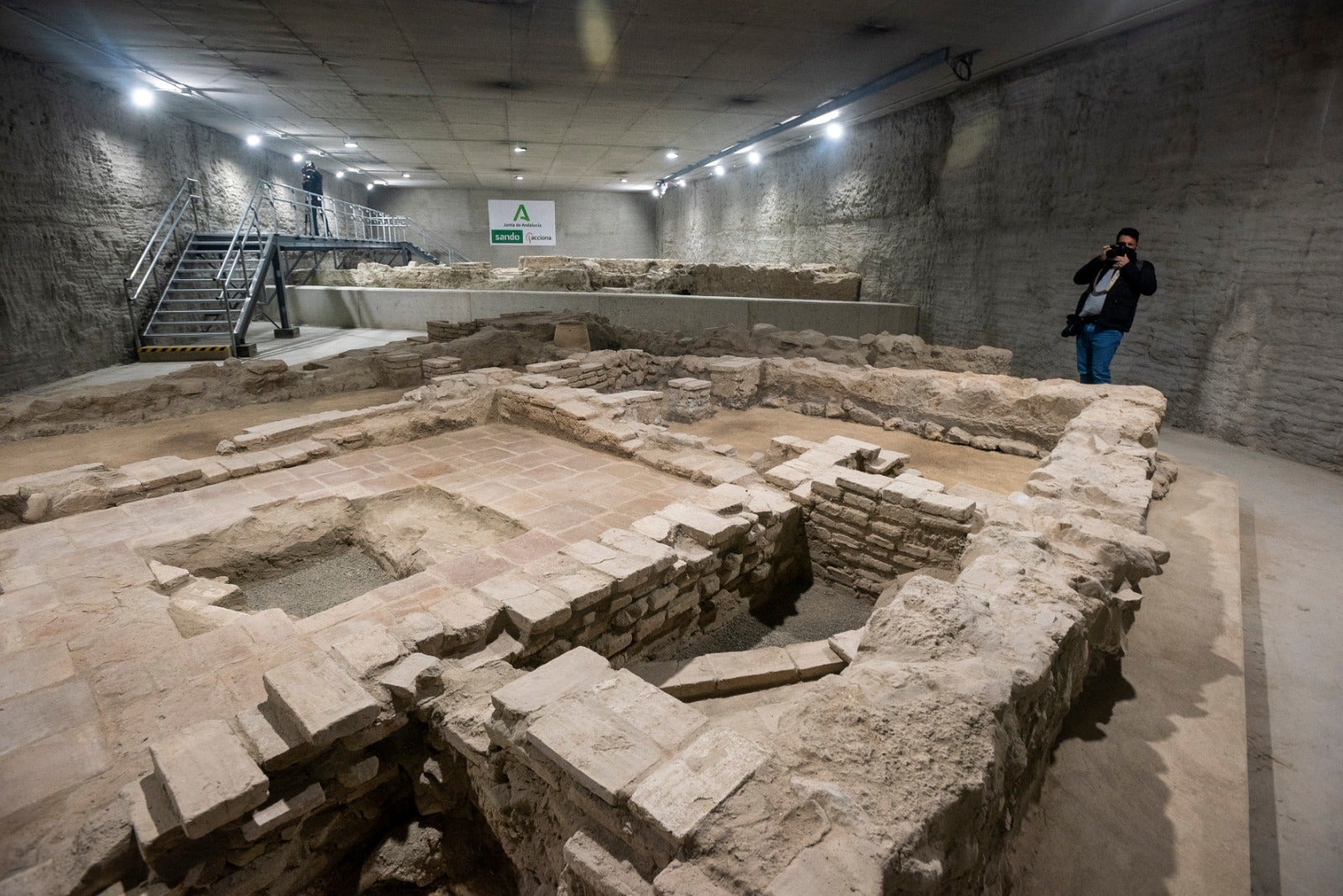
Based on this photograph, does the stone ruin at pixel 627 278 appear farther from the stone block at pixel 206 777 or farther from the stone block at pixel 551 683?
the stone block at pixel 206 777

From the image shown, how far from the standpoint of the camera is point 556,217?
855 inches

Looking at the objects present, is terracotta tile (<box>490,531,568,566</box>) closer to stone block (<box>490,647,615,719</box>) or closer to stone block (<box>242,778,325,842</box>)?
stone block (<box>490,647,615,719</box>)

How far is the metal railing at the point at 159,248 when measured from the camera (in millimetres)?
10656

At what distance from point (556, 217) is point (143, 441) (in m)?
17.1

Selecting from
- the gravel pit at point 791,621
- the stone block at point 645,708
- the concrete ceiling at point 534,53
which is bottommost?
the gravel pit at point 791,621

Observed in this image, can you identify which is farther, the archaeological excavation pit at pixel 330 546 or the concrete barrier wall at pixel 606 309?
the concrete barrier wall at pixel 606 309

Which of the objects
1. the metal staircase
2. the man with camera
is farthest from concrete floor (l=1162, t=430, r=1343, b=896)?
the metal staircase

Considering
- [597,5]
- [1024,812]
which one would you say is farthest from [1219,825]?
[597,5]

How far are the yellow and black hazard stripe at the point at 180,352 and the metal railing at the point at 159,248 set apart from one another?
0.39 m

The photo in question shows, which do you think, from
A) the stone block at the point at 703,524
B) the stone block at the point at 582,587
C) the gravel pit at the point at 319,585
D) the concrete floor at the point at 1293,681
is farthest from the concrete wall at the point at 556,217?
the stone block at the point at 582,587

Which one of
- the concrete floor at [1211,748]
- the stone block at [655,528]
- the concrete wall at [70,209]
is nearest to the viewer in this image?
the concrete floor at [1211,748]

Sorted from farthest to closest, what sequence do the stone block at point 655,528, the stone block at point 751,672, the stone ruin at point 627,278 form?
the stone ruin at point 627,278, the stone block at point 655,528, the stone block at point 751,672

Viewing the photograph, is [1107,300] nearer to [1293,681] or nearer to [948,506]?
[948,506]

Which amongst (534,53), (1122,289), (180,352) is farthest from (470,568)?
(180,352)
